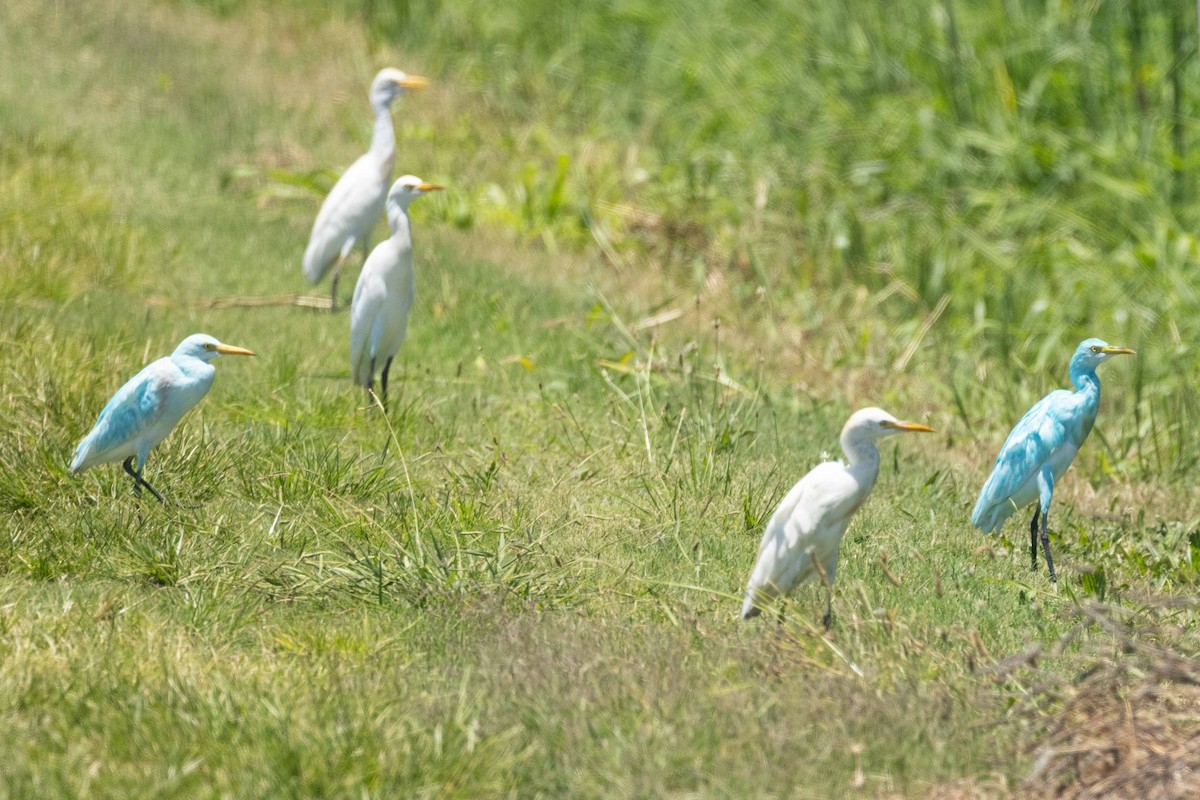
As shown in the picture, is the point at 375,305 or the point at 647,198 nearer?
the point at 375,305

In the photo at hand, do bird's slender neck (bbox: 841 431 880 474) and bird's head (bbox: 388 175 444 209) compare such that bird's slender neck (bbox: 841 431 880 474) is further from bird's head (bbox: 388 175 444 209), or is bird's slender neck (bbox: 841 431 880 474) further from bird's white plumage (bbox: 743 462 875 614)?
bird's head (bbox: 388 175 444 209)

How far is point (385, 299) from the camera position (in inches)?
258

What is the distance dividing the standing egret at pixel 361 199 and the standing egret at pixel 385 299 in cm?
175

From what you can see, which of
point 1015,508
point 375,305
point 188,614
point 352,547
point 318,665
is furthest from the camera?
point 375,305

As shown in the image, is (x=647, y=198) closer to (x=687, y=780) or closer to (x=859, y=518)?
(x=859, y=518)

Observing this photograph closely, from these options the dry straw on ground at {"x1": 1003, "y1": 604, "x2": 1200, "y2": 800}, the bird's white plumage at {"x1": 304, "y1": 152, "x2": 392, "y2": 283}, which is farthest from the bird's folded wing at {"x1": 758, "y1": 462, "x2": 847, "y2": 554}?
the bird's white plumage at {"x1": 304, "y1": 152, "x2": 392, "y2": 283}

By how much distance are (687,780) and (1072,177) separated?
26.9ft

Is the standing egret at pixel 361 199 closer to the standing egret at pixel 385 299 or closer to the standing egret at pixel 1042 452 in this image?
the standing egret at pixel 385 299

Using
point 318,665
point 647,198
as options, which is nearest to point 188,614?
point 318,665

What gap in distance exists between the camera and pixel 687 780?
3.60m

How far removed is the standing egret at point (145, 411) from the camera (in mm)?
4891

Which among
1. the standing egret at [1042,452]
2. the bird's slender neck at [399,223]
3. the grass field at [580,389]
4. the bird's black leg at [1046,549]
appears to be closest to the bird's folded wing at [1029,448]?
the standing egret at [1042,452]

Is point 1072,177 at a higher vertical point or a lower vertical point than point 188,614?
higher

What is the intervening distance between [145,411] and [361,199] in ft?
12.2
